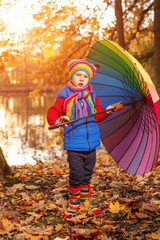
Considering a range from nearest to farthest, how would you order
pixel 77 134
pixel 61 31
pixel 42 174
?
1. pixel 77 134
2. pixel 42 174
3. pixel 61 31

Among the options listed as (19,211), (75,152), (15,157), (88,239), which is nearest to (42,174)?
(19,211)

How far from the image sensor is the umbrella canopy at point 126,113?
3508 mm

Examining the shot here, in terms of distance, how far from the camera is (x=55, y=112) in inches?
132

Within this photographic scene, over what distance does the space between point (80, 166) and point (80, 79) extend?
1044mm

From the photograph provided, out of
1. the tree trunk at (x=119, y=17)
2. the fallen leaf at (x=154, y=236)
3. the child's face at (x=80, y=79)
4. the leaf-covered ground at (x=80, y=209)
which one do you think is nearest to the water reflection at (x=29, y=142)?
the leaf-covered ground at (x=80, y=209)

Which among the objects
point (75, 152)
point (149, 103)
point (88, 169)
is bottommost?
point (88, 169)

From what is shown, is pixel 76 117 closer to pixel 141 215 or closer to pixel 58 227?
pixel 58 227

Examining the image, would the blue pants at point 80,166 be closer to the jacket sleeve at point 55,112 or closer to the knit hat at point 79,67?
the jacket sleeve at point 55,112

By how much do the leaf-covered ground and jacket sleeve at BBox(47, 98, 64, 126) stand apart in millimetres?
1142

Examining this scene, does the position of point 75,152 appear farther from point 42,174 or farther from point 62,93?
point 42,174

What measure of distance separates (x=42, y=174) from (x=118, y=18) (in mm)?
4220

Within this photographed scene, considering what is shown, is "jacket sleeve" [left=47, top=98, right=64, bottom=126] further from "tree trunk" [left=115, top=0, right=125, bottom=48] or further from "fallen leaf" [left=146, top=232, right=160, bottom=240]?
"tree trunk" [left=115, top=0, right=125, bottom=48]

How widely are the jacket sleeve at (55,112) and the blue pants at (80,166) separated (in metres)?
0.44

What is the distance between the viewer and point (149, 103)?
3.56 meters
